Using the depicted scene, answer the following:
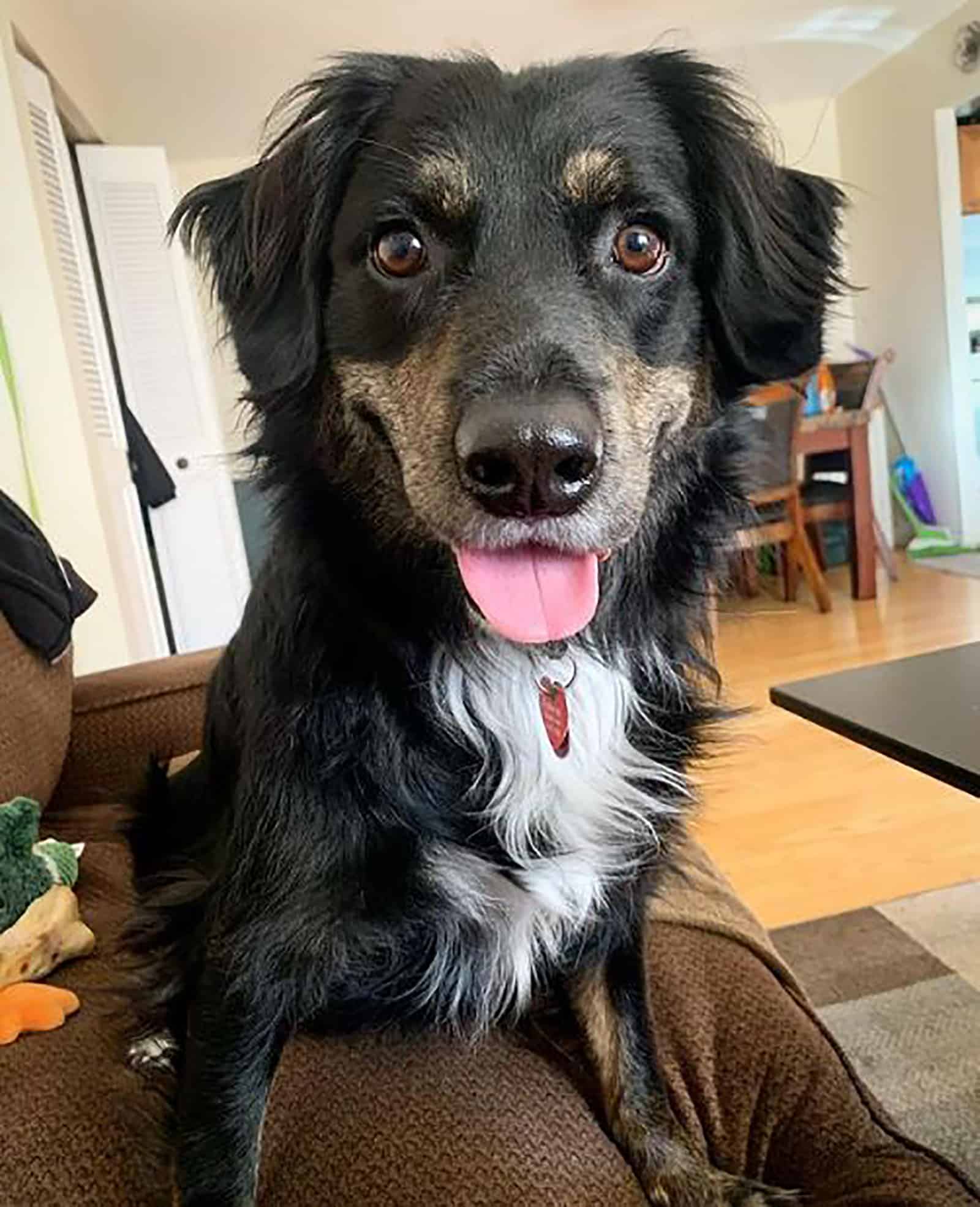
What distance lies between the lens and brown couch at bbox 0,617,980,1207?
854mm

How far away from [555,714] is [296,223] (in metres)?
0.51

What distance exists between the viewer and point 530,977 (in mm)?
1109

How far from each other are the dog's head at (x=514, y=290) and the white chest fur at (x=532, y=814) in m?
0.13

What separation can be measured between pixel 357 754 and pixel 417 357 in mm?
344

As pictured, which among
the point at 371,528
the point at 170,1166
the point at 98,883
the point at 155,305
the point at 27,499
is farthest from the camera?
the point at 155,305

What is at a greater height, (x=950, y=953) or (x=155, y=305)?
(x=155, y=305)

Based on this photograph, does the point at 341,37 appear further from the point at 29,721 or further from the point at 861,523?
the point at 29,721

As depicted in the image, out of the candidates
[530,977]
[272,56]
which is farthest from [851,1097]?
[272,56]

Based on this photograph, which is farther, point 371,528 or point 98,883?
point 98,883

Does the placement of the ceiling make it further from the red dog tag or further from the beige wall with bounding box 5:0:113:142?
the red dog tag

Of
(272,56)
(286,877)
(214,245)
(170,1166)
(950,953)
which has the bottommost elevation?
(950,953)

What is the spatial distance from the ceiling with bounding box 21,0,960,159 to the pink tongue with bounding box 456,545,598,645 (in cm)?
354

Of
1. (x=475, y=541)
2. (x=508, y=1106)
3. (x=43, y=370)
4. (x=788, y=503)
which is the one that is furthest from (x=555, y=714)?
(x=788, y=503)

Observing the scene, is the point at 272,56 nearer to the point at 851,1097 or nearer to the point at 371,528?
the point at 371,528
